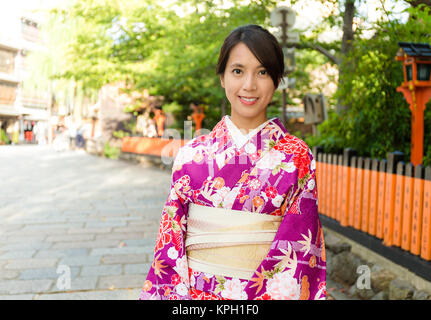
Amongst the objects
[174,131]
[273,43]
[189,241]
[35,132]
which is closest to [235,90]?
[273,43]

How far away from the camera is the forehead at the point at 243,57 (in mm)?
1749

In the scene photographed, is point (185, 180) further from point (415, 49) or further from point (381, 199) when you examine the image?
point (415, 49)

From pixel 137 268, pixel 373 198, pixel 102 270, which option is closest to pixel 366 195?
pixel 373 198

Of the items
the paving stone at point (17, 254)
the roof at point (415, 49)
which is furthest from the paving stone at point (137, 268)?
the roof at point (415, 49)

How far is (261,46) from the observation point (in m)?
1.74

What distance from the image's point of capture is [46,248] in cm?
553

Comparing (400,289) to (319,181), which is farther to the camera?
(319,181)

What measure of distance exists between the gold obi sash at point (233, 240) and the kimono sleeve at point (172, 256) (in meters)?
0.08

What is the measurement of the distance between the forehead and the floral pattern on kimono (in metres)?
0.26

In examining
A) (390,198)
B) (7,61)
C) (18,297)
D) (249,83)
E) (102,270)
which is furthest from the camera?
(7,61)

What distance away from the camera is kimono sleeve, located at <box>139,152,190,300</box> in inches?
68.6

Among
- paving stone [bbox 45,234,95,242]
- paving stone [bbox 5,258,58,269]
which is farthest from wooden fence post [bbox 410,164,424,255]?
paving stone [bbox 45,234,95,242]

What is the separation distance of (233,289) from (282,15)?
765 cm

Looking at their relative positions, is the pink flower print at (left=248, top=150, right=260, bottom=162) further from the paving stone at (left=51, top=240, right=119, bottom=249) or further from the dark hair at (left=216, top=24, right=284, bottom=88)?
the paving stone at (left=51, top=240, right=119, bottom=249)
